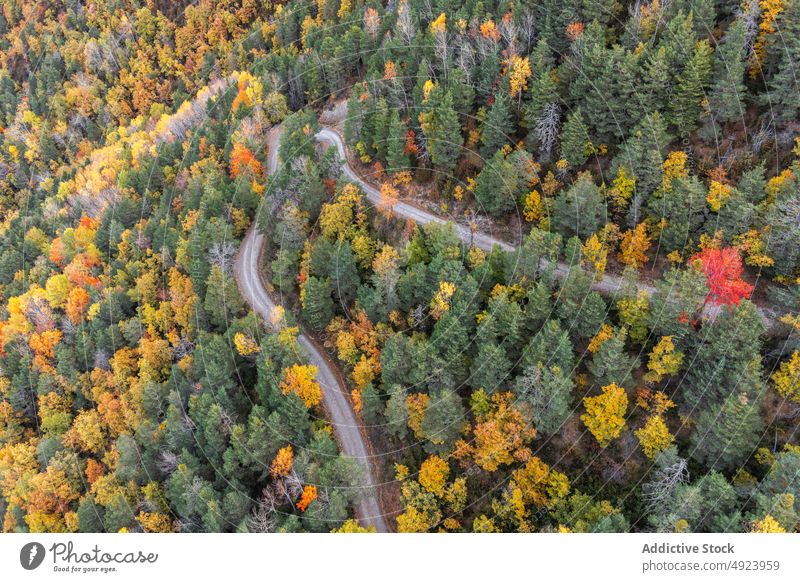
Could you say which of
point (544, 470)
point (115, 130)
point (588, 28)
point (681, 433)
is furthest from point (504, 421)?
point (115, 130)

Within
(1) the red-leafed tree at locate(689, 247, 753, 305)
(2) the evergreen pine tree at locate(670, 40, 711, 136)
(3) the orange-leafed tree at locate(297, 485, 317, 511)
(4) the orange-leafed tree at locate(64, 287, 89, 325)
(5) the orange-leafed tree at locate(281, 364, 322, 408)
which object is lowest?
(4) the orange-leafed tree at locate(64, 287, 89, 325)

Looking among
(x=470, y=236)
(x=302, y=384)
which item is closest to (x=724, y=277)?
(x=470, y=236)

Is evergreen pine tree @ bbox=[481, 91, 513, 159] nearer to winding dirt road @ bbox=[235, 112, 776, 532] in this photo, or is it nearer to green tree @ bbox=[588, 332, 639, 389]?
winding dirt road @ bbox=[235, 112, 776, 532]

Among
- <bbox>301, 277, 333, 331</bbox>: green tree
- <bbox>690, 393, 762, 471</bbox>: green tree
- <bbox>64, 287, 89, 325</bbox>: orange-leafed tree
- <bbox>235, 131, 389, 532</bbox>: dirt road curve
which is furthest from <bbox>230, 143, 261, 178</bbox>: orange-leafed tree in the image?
<bbox>690, 393, 762, 471</bbox>: green tree

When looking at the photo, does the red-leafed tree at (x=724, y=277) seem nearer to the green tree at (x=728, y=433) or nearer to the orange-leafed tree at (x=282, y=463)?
the green tree at (x=728, y=433)

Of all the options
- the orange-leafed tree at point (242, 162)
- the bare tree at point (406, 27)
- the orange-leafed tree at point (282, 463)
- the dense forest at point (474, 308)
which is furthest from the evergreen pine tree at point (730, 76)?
the orange-leafed tree at point (242, 162)

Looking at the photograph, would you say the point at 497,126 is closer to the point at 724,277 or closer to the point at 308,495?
the point at 724,277
